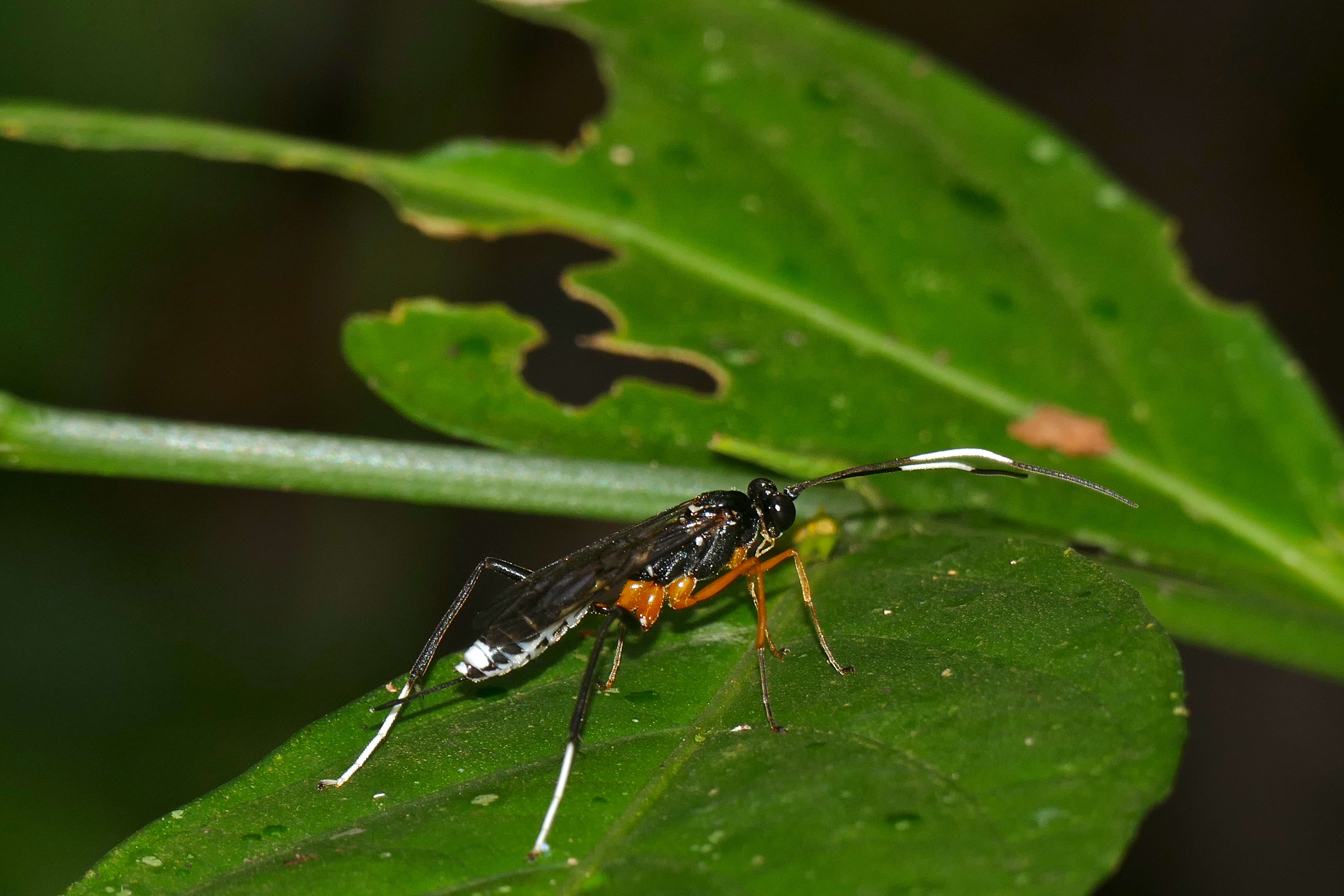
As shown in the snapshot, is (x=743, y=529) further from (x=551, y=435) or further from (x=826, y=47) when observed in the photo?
(x=826, y=47)

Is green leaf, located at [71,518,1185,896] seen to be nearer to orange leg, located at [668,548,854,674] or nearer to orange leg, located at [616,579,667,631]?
orange leg, located at [668,548,854,674]

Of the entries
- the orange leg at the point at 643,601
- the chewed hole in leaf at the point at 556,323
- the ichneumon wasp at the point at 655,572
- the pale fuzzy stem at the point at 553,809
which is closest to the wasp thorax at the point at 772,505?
the ichneumon wasp at the point at 655,572

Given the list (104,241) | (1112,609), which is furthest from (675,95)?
(104,241)

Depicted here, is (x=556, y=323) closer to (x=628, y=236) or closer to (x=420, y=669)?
(x=628, y=236)

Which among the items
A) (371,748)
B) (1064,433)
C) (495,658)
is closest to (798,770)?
(371,748)

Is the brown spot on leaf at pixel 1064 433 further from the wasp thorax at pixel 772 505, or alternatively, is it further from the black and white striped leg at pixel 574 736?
the black and white striped leg at pixel 574 736
